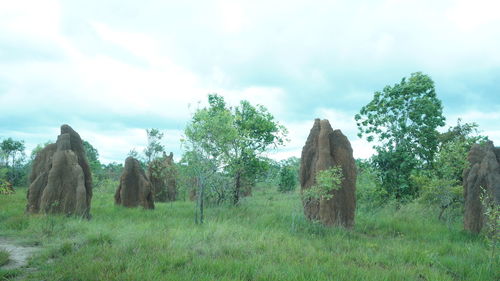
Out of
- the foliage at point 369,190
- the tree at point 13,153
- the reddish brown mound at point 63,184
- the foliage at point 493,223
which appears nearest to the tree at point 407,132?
the foliage at point 369,190

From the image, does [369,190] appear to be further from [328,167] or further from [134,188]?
[134,188]

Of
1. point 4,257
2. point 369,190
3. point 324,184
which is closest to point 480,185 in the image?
point 324,184

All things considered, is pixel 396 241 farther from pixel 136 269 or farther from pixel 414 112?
pixel 414 112

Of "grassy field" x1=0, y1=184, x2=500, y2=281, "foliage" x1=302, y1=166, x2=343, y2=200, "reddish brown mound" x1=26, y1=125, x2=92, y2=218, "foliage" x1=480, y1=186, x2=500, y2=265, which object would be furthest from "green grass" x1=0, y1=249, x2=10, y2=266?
"foliage" x1=480, y1=186, x2=500, y2=265

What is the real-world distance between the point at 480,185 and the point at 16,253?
15.6 meters

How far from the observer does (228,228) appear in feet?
41.7

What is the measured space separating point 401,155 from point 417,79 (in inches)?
200

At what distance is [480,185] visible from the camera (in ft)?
45.8

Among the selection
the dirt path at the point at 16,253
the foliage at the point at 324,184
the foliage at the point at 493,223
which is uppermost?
the foliage at the point at 324,184

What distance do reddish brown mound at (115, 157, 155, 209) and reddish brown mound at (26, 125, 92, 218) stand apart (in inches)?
148

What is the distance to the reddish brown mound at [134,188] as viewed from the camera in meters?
20.2

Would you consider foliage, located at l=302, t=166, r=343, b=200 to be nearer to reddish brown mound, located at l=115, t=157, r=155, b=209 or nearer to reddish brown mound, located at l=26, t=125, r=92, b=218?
reddish brown mound, located at l=26, t=125, r=92, b=218

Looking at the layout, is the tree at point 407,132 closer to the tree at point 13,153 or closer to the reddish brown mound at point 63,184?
the reddish brown mound at point 63,184

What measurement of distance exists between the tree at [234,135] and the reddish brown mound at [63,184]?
511cm
